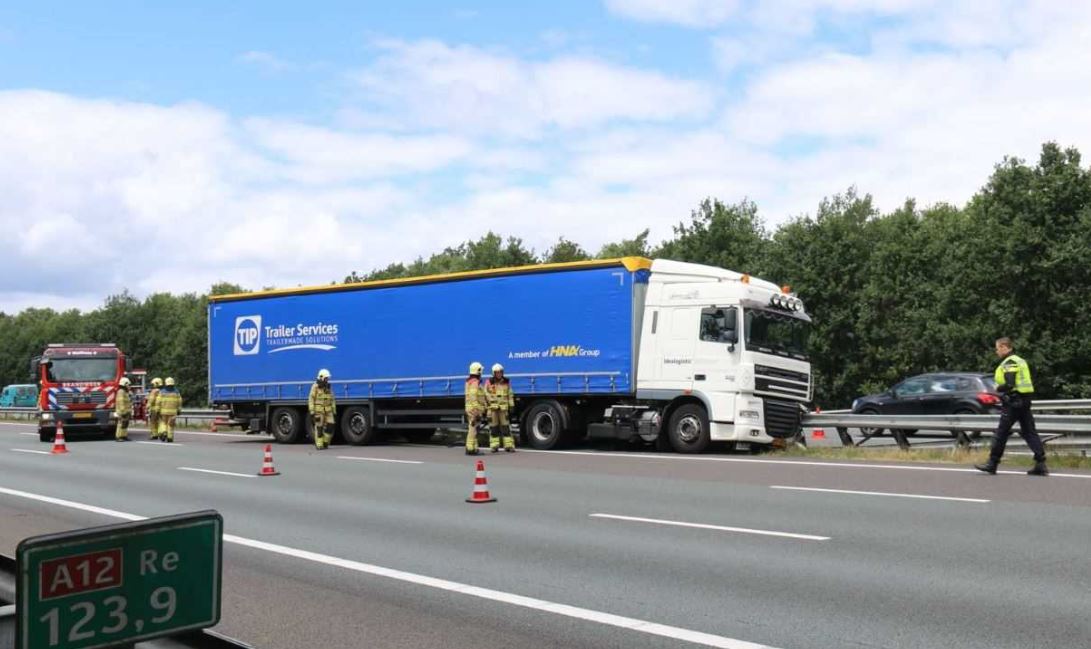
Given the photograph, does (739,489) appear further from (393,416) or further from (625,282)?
(393,416)

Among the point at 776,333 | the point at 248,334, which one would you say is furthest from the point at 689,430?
the point at 248,334

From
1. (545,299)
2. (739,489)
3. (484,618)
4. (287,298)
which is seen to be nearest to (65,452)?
(287,298)

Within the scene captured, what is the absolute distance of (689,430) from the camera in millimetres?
19609

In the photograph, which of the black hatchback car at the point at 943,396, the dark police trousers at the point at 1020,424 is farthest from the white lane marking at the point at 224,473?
the black hatchback car at the point at 943,396

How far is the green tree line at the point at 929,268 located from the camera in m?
34.5

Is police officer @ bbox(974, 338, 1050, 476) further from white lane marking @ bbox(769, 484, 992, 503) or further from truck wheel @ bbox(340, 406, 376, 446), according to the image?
truck wheel @ bbox(340, 406, 376, 446)

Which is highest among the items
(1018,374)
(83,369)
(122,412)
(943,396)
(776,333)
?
(776,333)

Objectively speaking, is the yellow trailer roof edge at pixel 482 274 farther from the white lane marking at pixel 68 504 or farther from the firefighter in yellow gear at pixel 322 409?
the white lane marking at pixel 68 504

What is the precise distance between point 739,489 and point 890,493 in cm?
176

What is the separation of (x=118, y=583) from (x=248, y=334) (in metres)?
25.4

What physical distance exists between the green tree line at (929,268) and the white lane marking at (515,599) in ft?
100

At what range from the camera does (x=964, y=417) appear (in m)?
17.9

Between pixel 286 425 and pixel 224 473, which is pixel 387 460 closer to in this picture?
pixel 224 473

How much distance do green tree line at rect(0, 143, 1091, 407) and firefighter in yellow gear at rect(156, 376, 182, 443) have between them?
2506 cm
